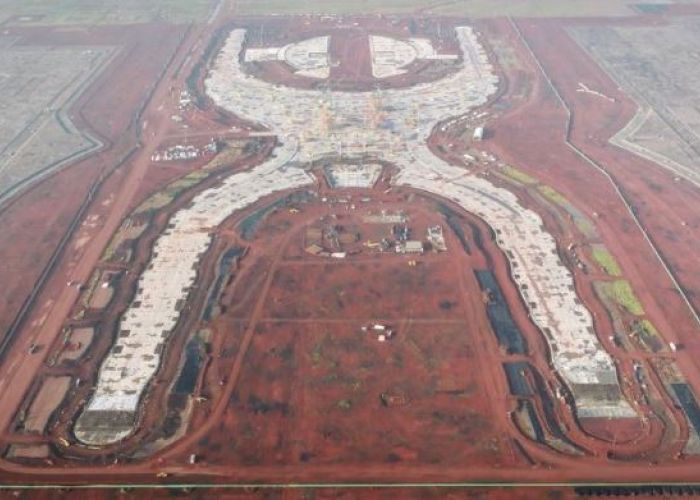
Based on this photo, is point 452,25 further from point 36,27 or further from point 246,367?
point 246,367

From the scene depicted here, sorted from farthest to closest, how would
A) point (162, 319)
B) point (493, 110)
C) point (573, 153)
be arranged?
point (493, 110) → point (573, 153) → point (162, 319)

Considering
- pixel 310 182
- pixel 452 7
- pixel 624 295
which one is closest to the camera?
pixel 624 295

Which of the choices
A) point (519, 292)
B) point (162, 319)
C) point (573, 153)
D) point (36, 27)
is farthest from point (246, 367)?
point (36, 27)

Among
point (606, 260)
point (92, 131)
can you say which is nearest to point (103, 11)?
point (92, 131)

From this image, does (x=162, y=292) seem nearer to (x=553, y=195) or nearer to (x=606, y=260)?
(x=606, y=260)

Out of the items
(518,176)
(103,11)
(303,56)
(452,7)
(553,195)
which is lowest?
(103,11)

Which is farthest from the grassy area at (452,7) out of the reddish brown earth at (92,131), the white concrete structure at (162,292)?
the white concrete structure at (162,292)

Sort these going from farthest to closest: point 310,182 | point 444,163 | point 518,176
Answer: point 444,163 < point 518,176 < point 310,182
